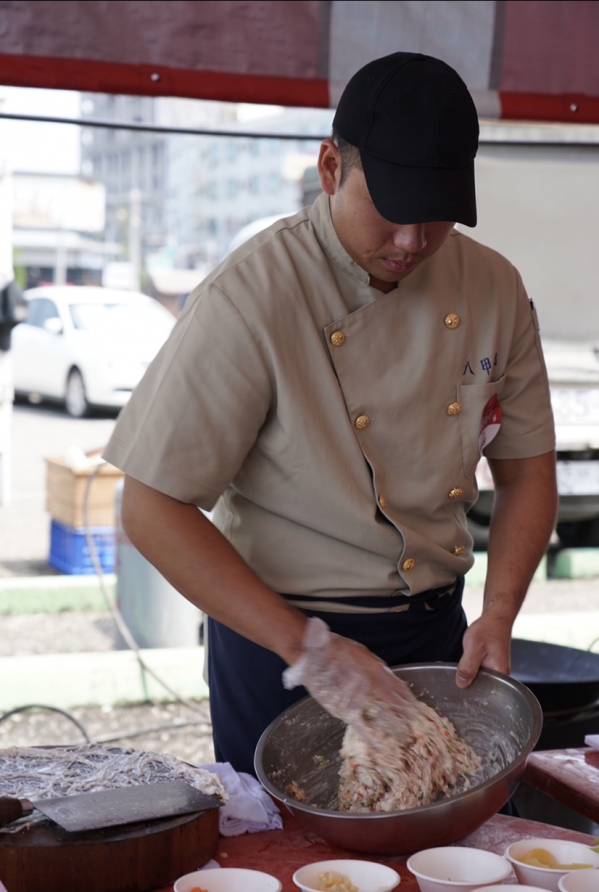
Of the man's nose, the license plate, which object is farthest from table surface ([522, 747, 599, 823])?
the license plate

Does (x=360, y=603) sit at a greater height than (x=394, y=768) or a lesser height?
greater

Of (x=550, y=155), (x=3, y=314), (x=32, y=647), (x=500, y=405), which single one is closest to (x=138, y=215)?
(x=3, y=314)

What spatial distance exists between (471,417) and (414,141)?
A: 513 millimetres

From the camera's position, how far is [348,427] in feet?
5.55

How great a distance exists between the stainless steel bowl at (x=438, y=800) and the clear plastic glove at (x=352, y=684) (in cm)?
13

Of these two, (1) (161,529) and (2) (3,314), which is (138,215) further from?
(1) (161,529)

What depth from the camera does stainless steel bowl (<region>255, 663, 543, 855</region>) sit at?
1323mm

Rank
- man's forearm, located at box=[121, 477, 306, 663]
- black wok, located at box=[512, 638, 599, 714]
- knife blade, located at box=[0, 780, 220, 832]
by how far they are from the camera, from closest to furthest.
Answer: knife blade, located at box=[0, 780, 220, 832] < man's forearm, located at box=[121, 477, 306, 663] < black wok, located at box=[512, 638, 599, 714]

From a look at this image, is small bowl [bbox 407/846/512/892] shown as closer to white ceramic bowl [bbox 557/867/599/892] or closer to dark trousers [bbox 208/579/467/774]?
white ceramic bowl [bbox 557/867/599/892]

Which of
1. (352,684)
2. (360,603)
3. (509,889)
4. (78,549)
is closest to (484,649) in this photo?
(360,603)

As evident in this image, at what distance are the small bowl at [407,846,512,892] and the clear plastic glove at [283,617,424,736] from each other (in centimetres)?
21

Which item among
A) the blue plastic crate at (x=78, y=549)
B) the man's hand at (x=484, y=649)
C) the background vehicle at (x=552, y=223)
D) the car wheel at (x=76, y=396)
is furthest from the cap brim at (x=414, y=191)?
the car wheel at (x=76, y=396)

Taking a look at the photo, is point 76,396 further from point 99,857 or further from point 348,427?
point 99,857

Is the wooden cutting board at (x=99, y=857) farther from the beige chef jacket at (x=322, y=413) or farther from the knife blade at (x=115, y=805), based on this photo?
the beige chef jacket at (x=322, y=413)
